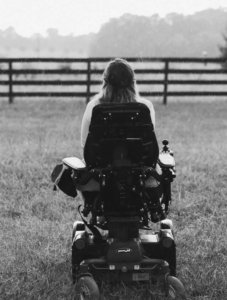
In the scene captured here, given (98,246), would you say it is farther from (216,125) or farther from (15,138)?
(216,125)

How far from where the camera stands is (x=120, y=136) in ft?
11.2

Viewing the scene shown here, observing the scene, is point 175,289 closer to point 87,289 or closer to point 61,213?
point 87,289

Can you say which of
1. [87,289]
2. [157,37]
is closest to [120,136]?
[87,289]

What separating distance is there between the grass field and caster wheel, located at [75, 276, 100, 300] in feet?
0.82

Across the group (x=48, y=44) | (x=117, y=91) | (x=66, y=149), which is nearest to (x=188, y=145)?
(x=66, y=149)

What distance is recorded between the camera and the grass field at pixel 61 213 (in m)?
3.92

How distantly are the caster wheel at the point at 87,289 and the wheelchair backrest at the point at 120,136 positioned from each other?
680 millimetres

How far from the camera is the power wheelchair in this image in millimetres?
3396

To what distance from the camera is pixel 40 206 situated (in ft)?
18.5

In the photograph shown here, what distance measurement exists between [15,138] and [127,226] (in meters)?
6.37

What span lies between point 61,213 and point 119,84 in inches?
81.4

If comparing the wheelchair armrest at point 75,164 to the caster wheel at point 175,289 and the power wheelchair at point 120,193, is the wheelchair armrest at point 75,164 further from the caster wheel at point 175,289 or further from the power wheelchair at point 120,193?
the caster wheel at point 175,289

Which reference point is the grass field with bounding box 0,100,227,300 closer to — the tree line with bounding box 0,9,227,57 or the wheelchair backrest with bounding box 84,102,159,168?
the wheelchair backrest with bounding box 84,102,159,168

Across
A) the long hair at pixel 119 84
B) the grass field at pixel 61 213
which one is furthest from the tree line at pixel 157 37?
the long hair at pixel 119 84
